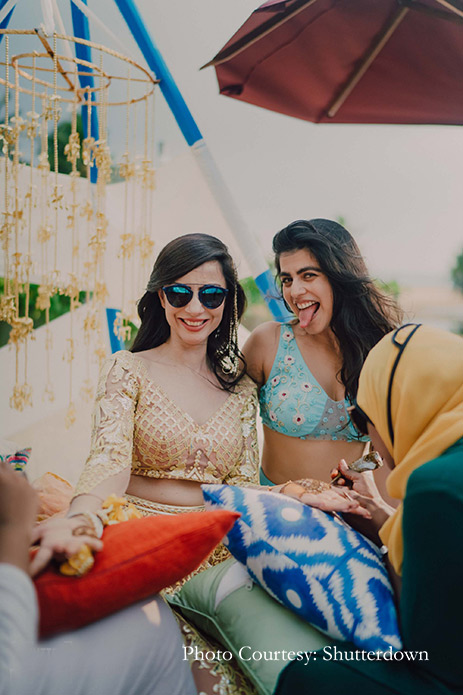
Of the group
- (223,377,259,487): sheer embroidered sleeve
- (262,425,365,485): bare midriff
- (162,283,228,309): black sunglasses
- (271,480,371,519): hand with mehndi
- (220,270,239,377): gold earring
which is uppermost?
(162,283,228,309): black sunglasses

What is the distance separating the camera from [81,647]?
0.91 meters

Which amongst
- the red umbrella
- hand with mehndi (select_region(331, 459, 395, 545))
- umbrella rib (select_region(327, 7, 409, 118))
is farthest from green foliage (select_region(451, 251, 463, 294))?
hand with mehndi (select_region(331, 459, 395, 545))

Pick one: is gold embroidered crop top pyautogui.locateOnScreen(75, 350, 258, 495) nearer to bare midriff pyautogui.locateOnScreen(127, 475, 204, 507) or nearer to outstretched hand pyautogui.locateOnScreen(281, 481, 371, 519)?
bare midriff pyautogui.locateOnScreen(127, 475, 204, 507)

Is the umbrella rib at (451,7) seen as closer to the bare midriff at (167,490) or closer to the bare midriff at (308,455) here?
the bare midriff at (308,455)

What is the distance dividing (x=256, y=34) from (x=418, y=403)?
2827 mm

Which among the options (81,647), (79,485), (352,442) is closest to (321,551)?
(81,647)

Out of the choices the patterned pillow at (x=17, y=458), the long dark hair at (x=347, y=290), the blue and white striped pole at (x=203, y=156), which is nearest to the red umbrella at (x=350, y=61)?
the blue and white striped pole at (x=203, y=156)

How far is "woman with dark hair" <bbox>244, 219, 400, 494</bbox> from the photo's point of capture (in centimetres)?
220

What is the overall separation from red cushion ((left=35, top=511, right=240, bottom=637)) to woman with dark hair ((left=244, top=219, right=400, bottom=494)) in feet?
3.84

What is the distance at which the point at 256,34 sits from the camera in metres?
3.20

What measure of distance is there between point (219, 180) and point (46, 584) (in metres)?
2.50

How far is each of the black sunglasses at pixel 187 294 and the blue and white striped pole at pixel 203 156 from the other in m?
1.06

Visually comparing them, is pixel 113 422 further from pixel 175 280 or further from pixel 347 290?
pixel 347 290

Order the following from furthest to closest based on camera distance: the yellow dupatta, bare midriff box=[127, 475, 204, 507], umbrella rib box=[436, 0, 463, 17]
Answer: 1. umbrella rib box=[436, 0, 463, 17]
2. bare midriff box=[127, 475, 204, 507]
3. the yellow dupatta
